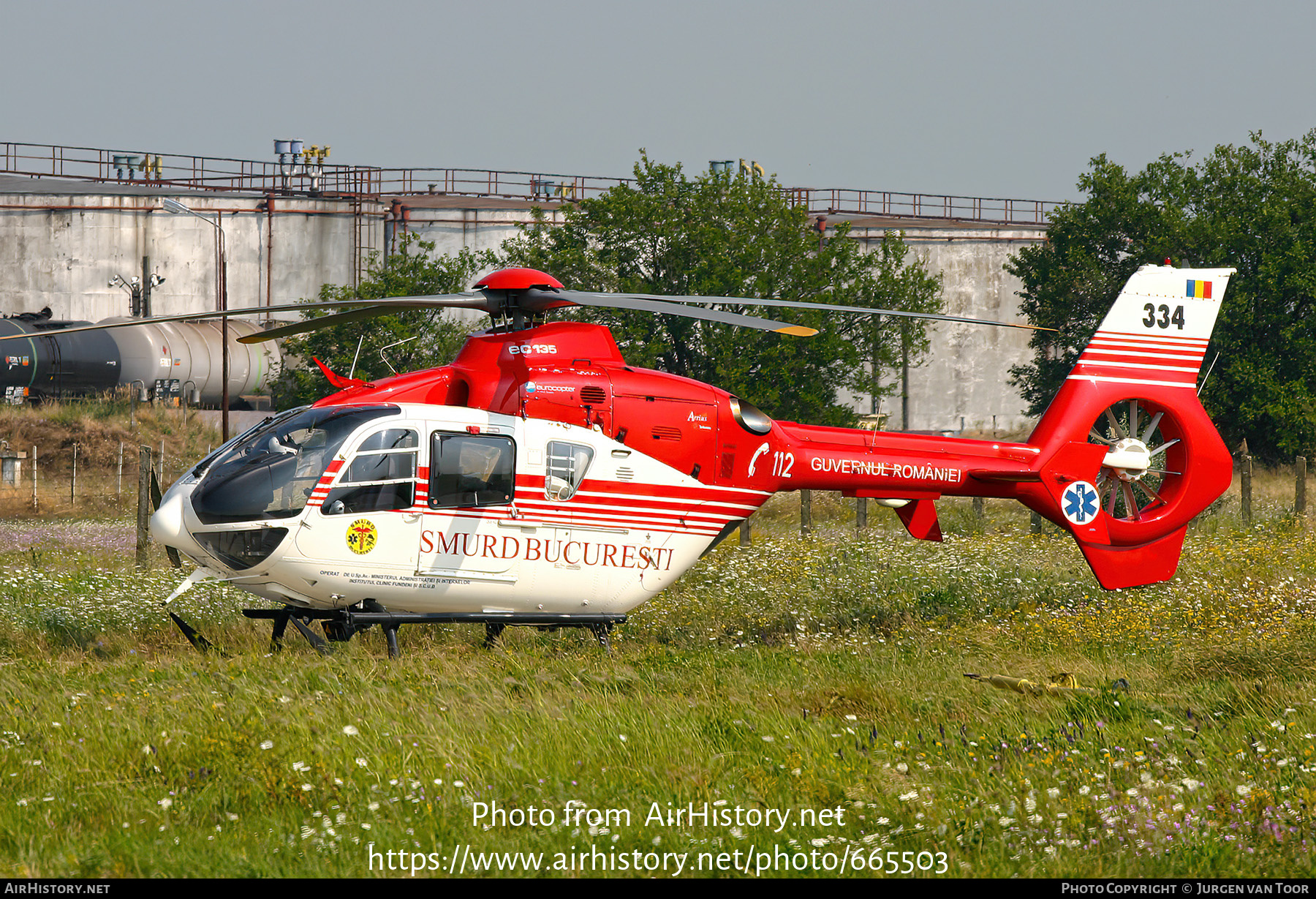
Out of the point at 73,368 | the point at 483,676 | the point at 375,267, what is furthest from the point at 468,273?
the point at 483,676

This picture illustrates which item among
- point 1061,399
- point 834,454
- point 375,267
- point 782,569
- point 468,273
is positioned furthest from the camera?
point 375,267

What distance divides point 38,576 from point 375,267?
33.2 m

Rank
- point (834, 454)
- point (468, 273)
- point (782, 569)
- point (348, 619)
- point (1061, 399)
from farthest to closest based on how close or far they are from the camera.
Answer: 1. point (468, 273)
2. point (782, 569)
3. point (1061, 399)
4. point (834, 454)
5. point (348, 619)

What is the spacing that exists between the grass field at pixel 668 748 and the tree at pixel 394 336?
20.8 m

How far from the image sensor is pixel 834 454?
12.5 meters

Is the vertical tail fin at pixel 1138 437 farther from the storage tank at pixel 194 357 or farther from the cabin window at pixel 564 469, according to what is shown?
the storage tank at pixel 194 357

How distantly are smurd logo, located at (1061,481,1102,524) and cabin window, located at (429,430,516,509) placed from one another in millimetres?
5918

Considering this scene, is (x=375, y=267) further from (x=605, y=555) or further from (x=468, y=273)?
(x=605, y=555)

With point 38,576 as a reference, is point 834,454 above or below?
above

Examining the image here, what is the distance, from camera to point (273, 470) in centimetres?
1054

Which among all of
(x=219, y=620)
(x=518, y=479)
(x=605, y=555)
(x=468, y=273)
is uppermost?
(x=468, y=273)

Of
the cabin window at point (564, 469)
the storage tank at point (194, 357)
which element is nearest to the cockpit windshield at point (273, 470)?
the cabin window at point (564, 469)

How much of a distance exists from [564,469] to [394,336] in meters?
22.3

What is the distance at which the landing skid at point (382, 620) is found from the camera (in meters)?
10.9
